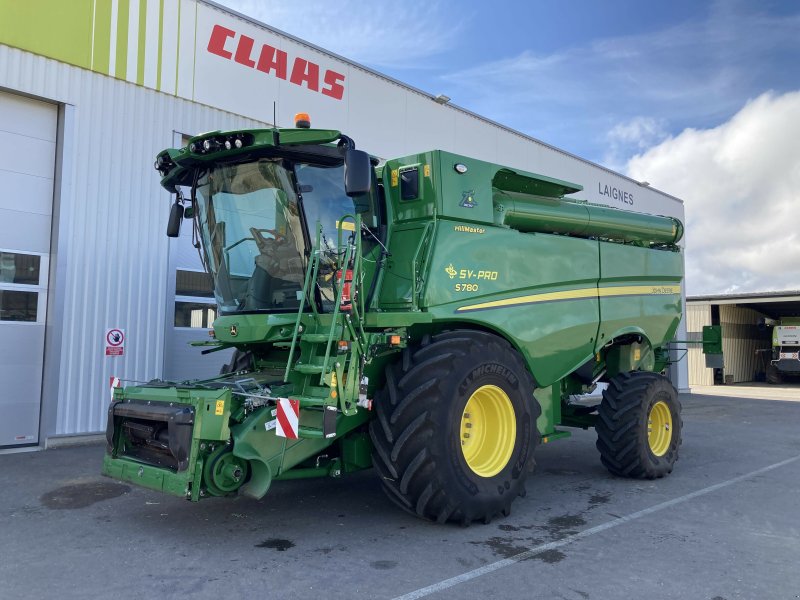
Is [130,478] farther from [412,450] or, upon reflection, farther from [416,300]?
[416,300]

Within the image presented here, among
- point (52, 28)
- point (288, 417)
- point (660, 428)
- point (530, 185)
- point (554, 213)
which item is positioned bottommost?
point (660, 428)

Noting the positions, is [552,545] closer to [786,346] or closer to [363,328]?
[363,328]

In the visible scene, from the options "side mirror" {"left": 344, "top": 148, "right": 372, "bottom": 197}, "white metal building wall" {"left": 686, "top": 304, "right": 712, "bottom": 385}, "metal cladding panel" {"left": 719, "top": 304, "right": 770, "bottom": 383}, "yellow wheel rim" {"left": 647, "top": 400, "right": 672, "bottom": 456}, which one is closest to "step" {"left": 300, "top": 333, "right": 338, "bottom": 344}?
"side mirror" {"left": 344, "top": 148, "right": 372, "bottom": 197}

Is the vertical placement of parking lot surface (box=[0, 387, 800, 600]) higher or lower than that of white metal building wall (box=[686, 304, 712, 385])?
lower

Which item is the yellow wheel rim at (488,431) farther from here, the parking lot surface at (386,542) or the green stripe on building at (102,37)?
the green stripe on building at (102,37)

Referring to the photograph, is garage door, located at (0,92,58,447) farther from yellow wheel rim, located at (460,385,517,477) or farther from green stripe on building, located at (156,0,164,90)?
yellow wheel rim, located at (460,385,517,477)

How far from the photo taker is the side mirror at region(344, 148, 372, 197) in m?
4.43

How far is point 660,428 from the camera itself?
284 inches

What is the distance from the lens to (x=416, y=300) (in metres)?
5.06

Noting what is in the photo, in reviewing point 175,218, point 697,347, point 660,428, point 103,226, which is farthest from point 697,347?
point 175,218

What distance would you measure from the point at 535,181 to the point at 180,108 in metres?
5.76

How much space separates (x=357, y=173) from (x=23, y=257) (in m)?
5.90

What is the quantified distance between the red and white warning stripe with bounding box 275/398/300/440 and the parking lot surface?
0.81 m

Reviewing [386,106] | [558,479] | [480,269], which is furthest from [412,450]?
[386,106]
